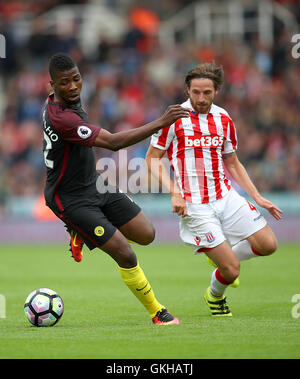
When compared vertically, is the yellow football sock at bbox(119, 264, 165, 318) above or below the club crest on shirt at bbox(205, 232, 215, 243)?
below

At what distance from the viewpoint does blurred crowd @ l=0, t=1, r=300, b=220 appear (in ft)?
58.8

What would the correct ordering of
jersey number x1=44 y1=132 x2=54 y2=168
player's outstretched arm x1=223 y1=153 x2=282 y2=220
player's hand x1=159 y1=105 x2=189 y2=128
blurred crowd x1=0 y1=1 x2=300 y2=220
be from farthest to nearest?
blurred crowd x1=0 y1=1 x2=300 y2=220
player's outstretched arm x1=223 y1=153 x2=282 y2=220
jersey number x1=44 y1=132 x2=54 y2=168
player's hand x1=159 y1=105 x2=189 y2=128

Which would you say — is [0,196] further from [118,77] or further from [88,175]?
[88,175]

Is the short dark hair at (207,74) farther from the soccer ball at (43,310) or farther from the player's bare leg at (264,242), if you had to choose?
the soccer ball at (43,310)

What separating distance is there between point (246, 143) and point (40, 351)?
12552 millimetres

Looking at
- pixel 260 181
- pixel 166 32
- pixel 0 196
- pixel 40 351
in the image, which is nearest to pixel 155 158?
pixel 40 351

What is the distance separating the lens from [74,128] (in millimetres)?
7012

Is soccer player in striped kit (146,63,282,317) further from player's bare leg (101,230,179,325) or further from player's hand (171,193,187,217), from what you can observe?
player's bare leg (101,230,179,325)

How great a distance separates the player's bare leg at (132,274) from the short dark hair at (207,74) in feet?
5.97

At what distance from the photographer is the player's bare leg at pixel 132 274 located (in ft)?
23.6

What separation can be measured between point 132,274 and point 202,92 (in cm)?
198

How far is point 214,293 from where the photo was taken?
8062 mm

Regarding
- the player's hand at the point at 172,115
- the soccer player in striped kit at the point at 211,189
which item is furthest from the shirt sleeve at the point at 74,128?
the soccer player in striped kit at the point at 211,189

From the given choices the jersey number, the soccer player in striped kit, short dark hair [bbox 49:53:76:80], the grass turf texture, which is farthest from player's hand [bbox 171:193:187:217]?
short dark hair [bbox 49:53:76:80]
